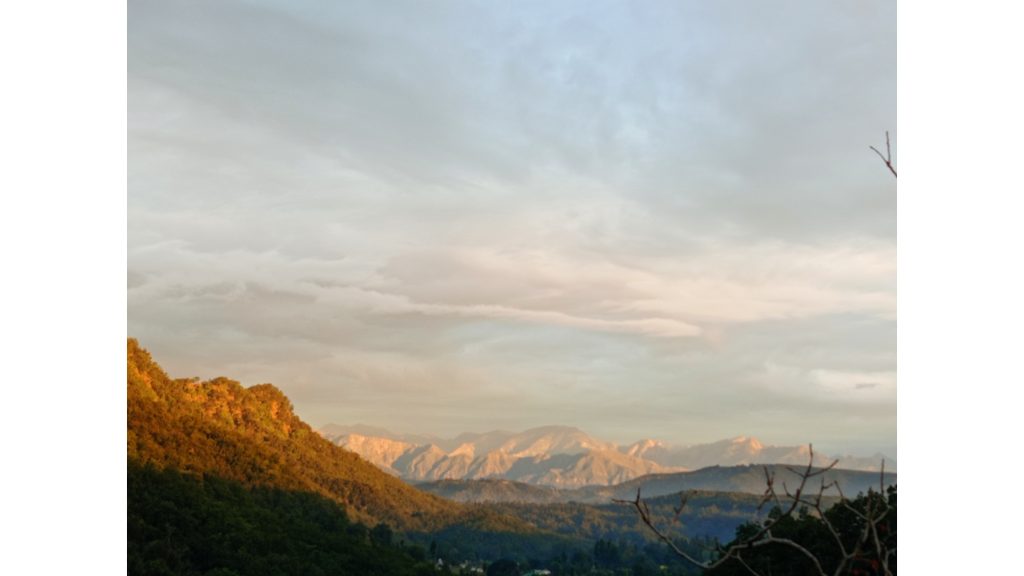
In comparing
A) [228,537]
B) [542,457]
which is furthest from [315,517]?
[542,457]

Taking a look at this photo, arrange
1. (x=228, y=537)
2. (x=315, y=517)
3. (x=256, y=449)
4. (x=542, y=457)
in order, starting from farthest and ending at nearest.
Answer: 1. (x=542, y=457)
2. (x=256, y=449)
3. (x=315, y=517)
4. (x=228, y=537)

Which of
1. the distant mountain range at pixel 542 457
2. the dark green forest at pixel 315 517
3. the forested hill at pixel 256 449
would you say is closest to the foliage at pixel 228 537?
the dark green forest at pixel 315 517

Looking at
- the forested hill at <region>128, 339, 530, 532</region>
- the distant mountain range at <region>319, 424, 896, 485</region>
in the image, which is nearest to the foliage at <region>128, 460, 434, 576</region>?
the forested hill at <region>128, 339, 530, 532</region>

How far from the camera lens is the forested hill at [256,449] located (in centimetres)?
2380

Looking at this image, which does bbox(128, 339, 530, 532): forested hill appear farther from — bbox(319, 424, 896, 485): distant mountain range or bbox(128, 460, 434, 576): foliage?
bbox(319, 424, 896, 485): distant mountain range

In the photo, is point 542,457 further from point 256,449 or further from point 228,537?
point 228,537

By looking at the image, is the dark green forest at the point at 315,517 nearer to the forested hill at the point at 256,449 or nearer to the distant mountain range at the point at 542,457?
the forested hill at the point at 256,449

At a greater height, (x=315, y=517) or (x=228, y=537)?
(x=228, y=537)

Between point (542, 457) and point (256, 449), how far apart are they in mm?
58955

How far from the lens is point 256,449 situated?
92.0 feet

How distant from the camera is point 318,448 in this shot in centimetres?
3734

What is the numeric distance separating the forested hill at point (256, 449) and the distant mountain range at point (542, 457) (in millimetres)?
35342
